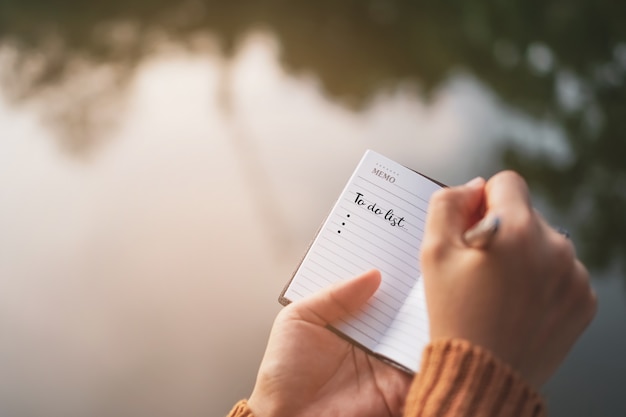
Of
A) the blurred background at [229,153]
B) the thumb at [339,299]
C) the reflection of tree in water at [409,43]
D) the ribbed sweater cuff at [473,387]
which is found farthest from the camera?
the reflection of tree in water at [409,43]

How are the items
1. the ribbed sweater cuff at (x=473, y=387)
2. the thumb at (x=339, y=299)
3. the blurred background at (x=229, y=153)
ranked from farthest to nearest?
the blurred background at (x=229, y=153), the thumb at (x=339, y=299), the ribbed sweater cuff at (x=473, y=387)

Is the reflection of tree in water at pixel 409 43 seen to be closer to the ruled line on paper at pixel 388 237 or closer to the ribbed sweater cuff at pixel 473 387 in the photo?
the ruled line on paper at pixel 388 237

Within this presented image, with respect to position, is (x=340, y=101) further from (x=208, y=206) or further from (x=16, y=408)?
(x=16, y=408)

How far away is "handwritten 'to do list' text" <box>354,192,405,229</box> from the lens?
0.63 m

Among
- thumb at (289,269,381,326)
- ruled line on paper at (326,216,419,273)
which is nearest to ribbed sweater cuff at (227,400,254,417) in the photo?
thumb at (289,269,381,326)

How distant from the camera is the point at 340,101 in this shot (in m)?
1.35

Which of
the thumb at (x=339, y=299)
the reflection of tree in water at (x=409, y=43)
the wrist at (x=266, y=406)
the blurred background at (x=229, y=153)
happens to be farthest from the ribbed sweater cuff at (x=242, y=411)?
the reflection of tree in water at (x=409, y=43)

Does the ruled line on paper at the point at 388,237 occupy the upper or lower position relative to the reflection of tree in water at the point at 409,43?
lower

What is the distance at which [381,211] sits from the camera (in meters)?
0.64

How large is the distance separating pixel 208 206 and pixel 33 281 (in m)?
0.37

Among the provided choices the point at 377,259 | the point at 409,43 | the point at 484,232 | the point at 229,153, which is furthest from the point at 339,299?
the point at 409,43

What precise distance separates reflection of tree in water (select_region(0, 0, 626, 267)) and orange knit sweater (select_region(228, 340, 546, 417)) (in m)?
0.84

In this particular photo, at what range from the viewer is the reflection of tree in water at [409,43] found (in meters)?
1.33

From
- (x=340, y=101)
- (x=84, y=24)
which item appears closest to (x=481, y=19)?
(x=340, y=101)
